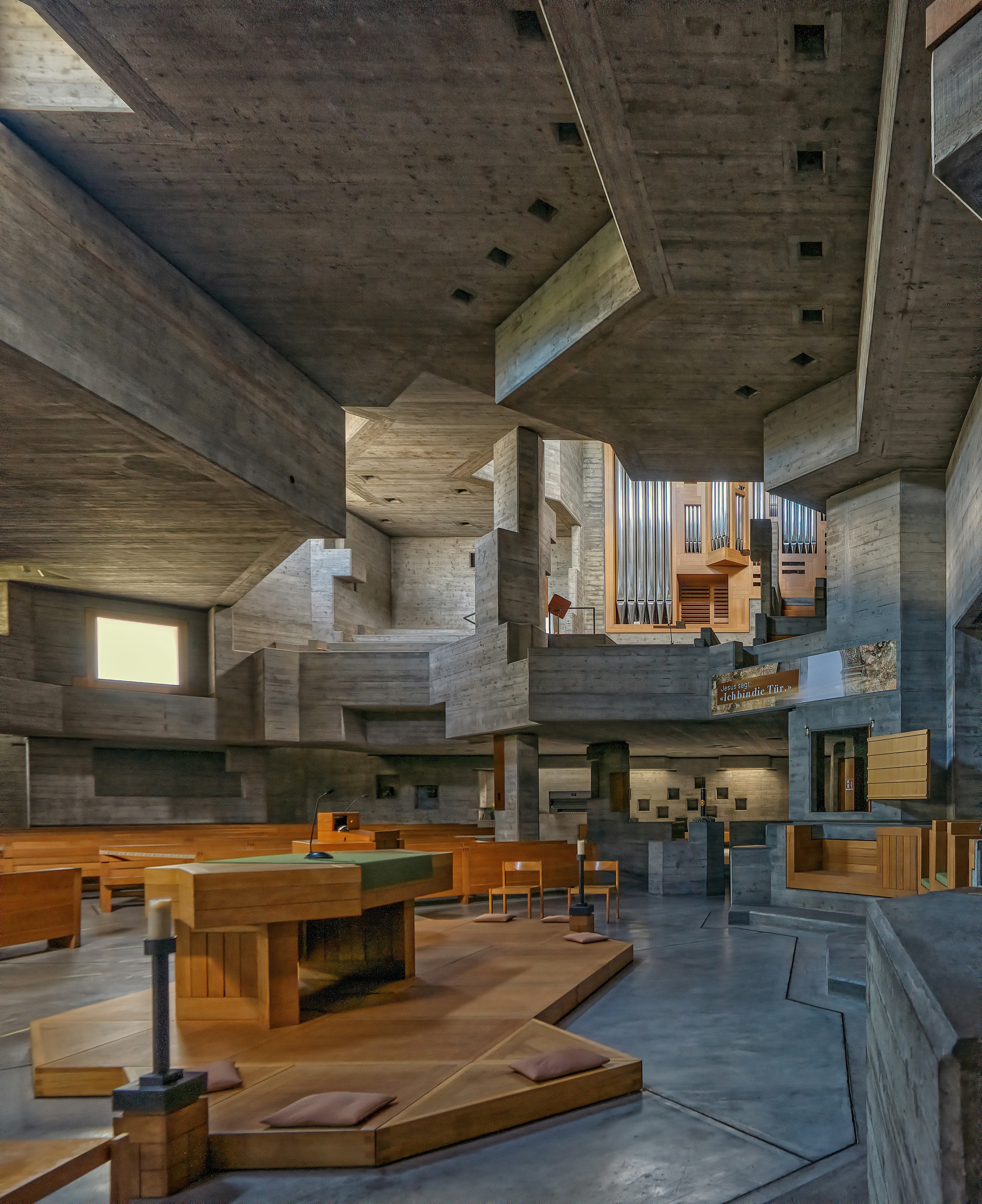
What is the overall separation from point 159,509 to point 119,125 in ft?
17.6

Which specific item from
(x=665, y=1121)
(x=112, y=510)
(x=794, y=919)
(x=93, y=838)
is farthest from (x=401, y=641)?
(x=665, y=1121)

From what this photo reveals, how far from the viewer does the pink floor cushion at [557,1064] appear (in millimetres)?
3715

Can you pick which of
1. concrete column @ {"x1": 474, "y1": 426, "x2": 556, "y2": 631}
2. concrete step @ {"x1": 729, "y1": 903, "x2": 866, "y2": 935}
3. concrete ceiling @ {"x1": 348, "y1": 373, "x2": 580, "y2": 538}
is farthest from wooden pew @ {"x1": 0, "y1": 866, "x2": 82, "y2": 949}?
concrete ceiling @ {"x1": 348, "y1": 373, "x2": 580, "y2": 538}

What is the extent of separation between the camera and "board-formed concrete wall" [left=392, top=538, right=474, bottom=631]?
2417 centimetres

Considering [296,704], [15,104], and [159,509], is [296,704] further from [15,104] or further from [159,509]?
[15,104]

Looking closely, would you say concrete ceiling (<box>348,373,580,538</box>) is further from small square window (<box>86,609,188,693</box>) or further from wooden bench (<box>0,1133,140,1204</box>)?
wooden bench (<box>0,1133,140,1204</box>)

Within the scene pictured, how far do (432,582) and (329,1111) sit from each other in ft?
69.9

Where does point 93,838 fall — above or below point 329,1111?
below

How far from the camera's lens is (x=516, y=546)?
15.3 meters

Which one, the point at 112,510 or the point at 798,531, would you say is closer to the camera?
the point at 112,510

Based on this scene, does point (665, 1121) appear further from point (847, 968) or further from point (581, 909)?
point (581, 909)

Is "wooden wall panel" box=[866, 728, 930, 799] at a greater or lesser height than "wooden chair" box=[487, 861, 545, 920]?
greater

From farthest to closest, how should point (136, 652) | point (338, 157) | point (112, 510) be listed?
point (136, 652) → point (112, 510) → point (338, 157)

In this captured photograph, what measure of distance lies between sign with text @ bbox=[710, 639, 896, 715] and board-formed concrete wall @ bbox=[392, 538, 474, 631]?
11093 mm
